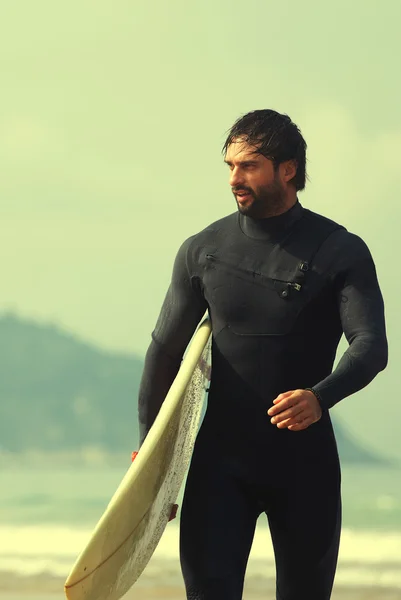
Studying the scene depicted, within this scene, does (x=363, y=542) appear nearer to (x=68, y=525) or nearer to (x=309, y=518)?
(x=68, y=525)

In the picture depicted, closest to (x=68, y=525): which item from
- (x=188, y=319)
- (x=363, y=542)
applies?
(x=363, y=542)

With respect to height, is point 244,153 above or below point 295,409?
above

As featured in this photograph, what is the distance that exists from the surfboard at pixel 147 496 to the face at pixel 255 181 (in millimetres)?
407

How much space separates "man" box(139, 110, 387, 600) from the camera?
4.60 metres

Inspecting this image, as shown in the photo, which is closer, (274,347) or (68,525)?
(274,347)

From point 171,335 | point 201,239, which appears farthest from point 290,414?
point 201,239

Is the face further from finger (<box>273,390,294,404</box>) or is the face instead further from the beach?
the beach

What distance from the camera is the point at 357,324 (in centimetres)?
458

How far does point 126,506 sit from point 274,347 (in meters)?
0.67

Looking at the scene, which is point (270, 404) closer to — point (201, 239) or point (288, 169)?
point (201, 239)

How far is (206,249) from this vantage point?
482 cm

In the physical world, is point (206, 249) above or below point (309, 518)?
above

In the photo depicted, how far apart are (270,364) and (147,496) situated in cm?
55

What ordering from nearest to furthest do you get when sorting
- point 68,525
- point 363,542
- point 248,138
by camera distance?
point 248,138 → point 363,542 → point 68,525
